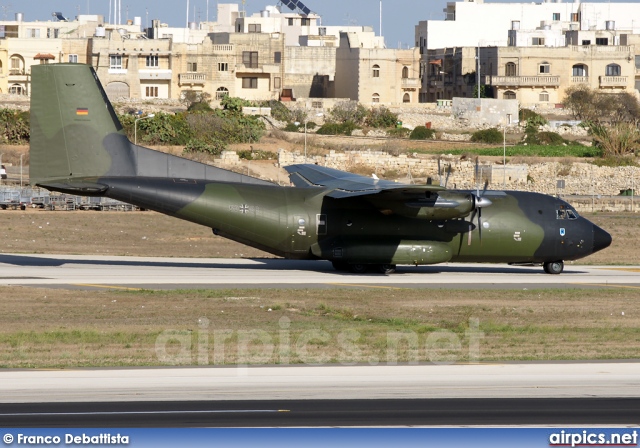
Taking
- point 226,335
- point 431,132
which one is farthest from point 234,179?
point 431,132

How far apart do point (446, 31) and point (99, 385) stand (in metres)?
155

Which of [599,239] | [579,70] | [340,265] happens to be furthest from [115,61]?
[599,239]

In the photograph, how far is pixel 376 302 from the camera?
103ft

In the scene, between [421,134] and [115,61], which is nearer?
[421,134]

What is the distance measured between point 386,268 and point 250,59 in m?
109

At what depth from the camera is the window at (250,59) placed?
142625mm

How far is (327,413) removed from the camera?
686 inches

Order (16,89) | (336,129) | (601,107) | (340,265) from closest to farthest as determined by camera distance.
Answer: (340,265), (336,129), (601,107), (16,89)

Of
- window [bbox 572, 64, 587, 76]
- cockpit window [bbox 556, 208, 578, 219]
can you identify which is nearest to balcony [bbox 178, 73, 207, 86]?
window [bbox 572, 64, 587, 76]

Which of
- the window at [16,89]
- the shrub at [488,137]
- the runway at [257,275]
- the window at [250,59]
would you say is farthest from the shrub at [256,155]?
the window at [16,89]

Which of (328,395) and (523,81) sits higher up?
(523,81)

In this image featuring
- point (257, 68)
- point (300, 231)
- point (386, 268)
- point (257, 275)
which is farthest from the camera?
point (257, 68)

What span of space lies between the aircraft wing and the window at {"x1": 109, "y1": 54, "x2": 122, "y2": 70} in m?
96.1

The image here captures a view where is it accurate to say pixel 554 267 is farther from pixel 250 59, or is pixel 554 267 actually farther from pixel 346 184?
pixel 250 59
